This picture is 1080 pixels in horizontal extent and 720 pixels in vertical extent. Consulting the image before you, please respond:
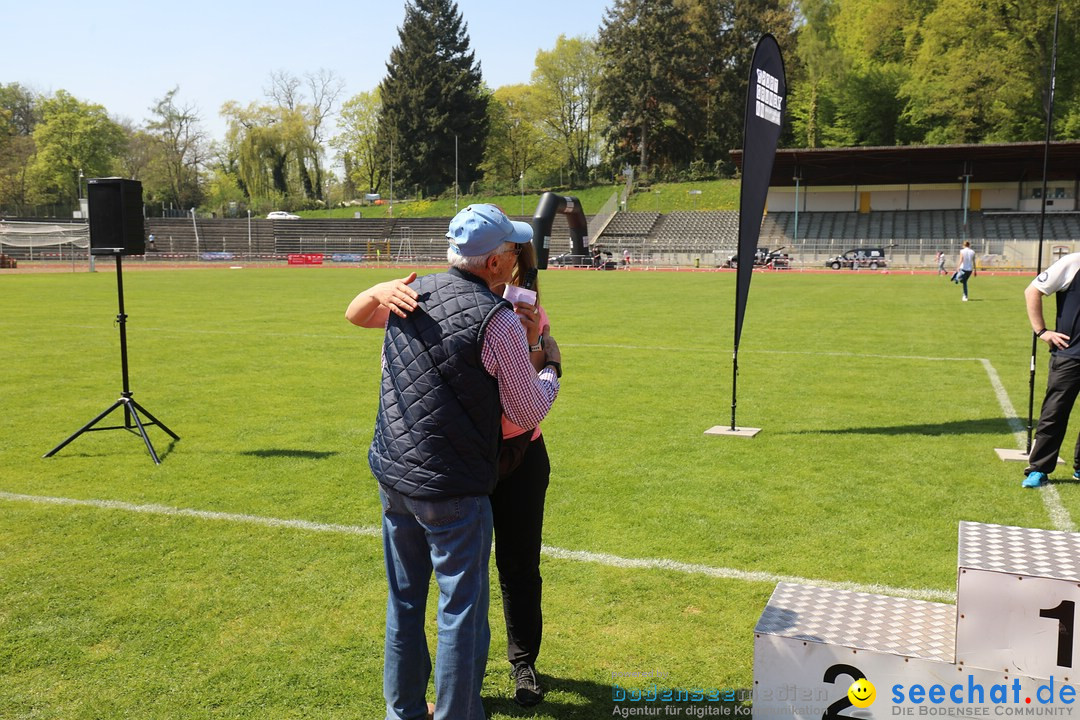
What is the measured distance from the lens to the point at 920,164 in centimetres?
6122

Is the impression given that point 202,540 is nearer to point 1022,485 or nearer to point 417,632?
point 417,632

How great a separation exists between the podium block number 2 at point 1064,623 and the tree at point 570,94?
9307 cm

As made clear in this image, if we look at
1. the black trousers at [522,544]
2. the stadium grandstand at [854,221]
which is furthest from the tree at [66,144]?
the black trousers at [522,544]

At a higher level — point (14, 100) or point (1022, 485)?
point (14, 100)

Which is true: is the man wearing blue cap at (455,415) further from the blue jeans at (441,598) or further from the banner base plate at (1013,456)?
the banner base plate at (1013,456)

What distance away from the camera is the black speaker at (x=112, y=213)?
759cm

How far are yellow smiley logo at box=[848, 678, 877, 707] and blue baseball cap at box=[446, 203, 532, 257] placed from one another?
201cm

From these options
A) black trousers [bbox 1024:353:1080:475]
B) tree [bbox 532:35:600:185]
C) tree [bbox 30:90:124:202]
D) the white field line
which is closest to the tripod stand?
the white field line

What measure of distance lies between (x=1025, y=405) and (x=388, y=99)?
291 feet

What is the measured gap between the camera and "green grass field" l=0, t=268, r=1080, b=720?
403 cm

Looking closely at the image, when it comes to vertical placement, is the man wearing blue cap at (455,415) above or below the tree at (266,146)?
below

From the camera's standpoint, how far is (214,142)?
10094 centimetres

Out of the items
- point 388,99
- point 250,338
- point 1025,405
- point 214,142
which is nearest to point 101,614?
point 1025,405

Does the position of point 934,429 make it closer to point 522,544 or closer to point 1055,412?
point 1055,412
